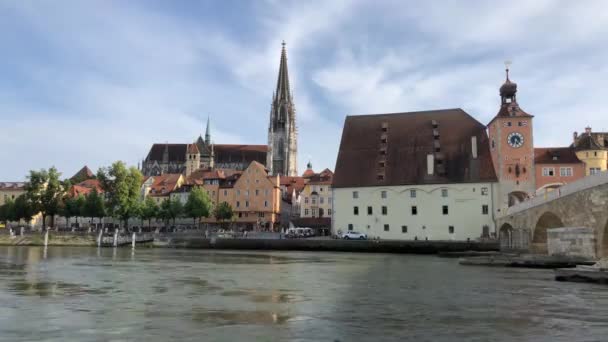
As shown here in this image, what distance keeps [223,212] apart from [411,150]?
35.1 metres

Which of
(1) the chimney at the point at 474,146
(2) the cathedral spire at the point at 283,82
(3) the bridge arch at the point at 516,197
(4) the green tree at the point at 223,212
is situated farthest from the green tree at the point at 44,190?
(2) the cathedral spire at the point at 283,82

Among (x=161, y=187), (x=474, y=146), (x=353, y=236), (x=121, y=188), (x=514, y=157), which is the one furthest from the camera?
(x=161, y=187)

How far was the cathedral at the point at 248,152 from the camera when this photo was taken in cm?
14725

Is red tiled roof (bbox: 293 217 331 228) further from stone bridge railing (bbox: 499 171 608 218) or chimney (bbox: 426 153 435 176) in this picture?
stone bridge railing (bbox: 499 171 608 218)

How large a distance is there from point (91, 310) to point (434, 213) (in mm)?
53187

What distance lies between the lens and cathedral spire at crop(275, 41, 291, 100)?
5999 inches

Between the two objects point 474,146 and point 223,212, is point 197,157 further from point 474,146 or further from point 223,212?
point 474,146

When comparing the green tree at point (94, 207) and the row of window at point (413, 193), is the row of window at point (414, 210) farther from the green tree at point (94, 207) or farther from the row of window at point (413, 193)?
the green tree at point (94, 207)

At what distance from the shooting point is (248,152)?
155500 millimetres

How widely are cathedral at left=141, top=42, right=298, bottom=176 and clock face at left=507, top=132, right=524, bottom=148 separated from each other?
88.3 m

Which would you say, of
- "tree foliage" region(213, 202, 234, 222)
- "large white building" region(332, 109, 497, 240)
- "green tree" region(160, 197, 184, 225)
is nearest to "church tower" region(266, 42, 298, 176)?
"tree foliage" region(213, 202, 234, 222)

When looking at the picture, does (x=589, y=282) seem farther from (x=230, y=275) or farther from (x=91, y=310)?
(x=91, y=310)

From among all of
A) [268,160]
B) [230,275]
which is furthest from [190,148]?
[230,275]

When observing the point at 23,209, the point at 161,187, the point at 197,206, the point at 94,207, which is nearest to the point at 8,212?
the point at 23,209
